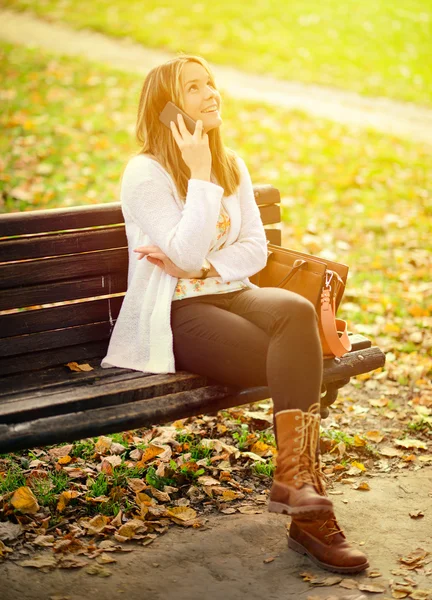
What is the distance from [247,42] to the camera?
14.4 meters

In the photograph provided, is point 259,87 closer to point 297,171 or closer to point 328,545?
point 297,171

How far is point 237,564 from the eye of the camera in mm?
3227

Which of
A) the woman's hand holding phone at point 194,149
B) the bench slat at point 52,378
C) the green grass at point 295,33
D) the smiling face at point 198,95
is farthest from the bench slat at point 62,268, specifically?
the green grass at point 295,33

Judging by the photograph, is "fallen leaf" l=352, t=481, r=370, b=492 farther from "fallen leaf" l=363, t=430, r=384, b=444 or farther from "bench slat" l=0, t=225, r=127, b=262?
"bench slat" l=0, t=225, r=127, b=262

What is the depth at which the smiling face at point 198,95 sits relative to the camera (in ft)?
11.9

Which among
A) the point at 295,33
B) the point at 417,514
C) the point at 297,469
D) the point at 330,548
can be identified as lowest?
the point at 417,514

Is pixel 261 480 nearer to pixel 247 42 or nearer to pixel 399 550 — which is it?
pixel 399 550

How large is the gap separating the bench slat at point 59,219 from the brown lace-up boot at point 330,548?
1.54m

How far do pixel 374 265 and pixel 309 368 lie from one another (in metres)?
3.60

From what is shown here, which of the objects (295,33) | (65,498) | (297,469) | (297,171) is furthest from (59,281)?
(295,33)

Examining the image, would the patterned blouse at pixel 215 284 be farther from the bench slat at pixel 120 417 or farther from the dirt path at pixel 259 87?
the dirt path at pixel 259 87

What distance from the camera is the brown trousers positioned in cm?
317

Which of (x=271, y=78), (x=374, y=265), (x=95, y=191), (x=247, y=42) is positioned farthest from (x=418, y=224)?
(x=247, y=42)

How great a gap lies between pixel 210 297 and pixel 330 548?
116cm
